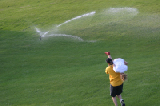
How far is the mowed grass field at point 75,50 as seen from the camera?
10812mm

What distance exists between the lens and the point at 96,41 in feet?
81.5

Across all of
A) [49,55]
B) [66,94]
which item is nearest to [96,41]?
[49,55]

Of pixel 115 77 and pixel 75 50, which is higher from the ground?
pixel 115 77

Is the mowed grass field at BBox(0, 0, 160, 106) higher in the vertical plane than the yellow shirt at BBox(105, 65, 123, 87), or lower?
lower

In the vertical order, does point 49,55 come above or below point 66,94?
below

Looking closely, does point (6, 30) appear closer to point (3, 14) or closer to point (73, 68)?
point (3, 14)

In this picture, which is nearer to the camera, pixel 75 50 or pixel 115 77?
pixel 115 77

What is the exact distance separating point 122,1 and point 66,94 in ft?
106

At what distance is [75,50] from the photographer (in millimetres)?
21906

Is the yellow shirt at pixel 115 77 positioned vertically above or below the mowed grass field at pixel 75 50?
above

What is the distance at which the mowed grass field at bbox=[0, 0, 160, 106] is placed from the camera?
35.5 ft

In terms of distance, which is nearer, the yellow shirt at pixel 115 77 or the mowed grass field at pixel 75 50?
the yellow shirt at pixel 115 77

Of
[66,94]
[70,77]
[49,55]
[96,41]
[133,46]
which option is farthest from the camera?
[96,41]

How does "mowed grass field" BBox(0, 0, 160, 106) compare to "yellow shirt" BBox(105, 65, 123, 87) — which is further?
"mowed grass field" BBox(0, 0, 160, 106)
